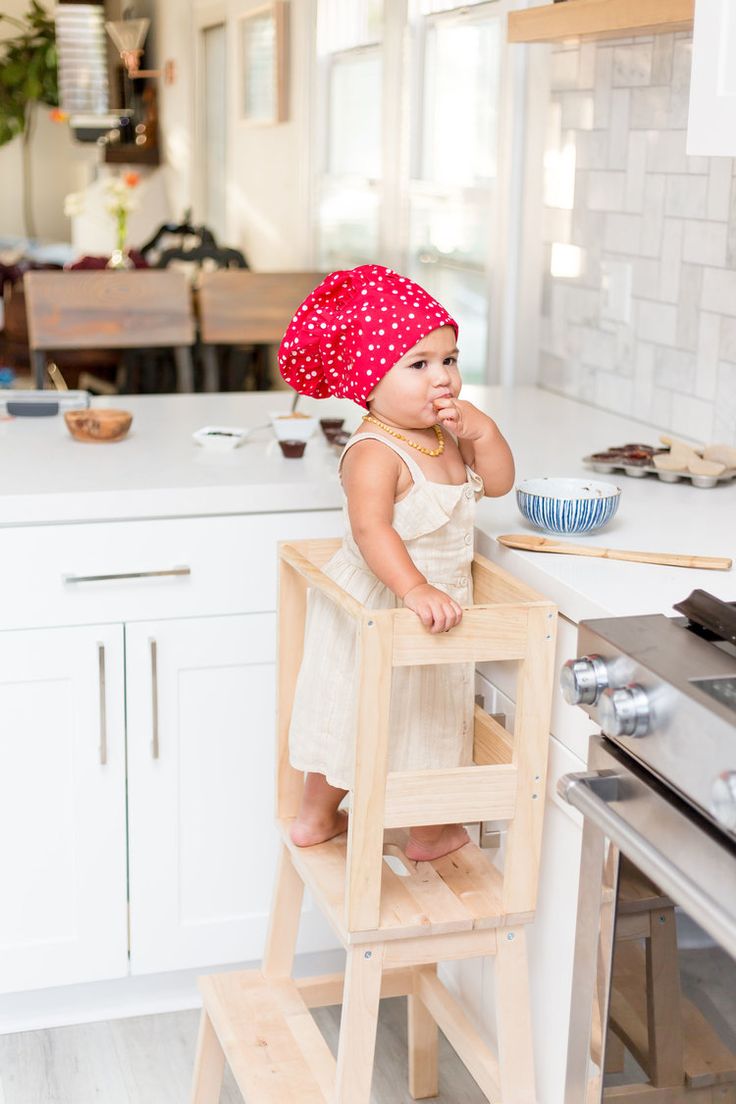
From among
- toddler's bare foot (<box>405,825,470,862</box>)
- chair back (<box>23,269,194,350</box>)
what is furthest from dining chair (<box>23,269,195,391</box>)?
toddler's bare foot (<box>405,825,470,862</box>)

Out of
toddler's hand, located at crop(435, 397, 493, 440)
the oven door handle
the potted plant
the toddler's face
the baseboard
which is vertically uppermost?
the potted plant

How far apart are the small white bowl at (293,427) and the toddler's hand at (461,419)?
0.61m

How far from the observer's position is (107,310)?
4312 mm

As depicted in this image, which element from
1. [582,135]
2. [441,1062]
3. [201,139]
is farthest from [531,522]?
[201,139]

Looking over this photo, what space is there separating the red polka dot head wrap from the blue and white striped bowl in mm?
268

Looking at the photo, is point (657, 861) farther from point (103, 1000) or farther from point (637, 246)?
point (637, 246)

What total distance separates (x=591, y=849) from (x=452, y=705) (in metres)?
0.38

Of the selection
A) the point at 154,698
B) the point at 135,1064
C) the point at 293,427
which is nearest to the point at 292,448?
the point at 293,427

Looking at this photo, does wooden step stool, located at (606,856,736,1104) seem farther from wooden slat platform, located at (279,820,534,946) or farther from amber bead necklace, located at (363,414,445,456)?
amber bead necklace, located at (363,414,445,456)

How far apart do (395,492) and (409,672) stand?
222mm

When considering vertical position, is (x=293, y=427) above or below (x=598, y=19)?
below

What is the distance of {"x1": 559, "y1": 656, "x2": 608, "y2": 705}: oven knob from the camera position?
1.25m

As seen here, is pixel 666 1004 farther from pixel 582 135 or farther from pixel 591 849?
pixel 582 135

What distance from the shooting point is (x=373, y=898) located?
154 centimetres
